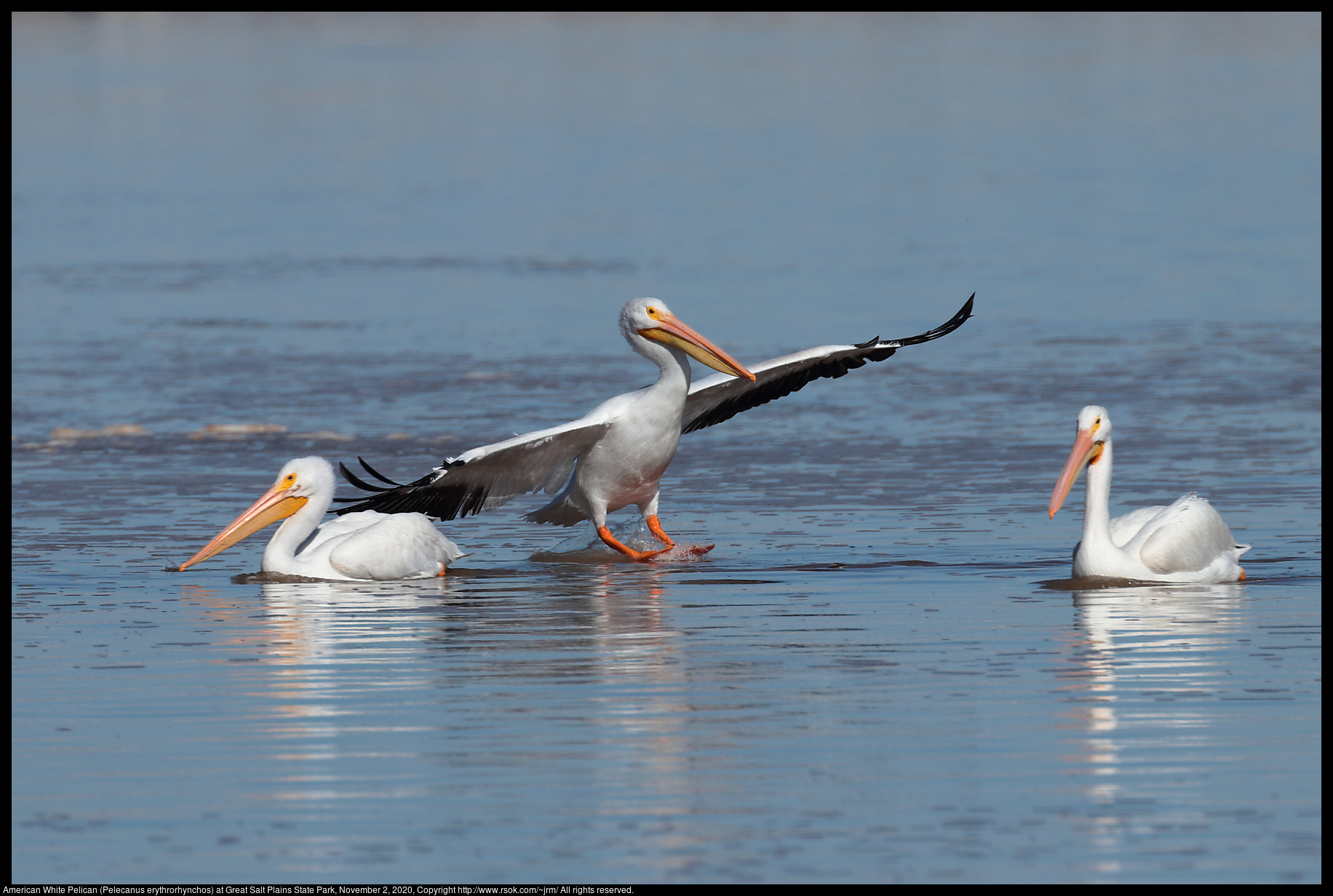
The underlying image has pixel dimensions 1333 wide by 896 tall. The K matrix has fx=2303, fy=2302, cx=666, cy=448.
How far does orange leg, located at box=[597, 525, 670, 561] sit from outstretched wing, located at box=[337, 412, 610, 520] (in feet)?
1.01

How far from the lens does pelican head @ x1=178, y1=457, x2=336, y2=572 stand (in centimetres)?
1043

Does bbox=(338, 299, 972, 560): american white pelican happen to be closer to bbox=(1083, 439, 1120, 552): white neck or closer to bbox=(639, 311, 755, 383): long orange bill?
bbox=(639, 311, 755, 383): long orange bill

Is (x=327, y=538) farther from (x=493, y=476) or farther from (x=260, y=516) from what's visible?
(x=493, y=476)

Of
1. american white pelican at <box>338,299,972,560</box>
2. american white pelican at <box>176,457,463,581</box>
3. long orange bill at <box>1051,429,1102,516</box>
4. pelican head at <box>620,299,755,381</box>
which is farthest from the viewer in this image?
pelican head at <box>620,299,755,381</box>

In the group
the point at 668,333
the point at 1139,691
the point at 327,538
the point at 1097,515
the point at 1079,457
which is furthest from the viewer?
the point at 668,333

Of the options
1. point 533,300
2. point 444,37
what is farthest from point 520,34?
point 533,300

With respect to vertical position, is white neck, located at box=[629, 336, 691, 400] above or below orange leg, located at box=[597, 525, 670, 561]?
above

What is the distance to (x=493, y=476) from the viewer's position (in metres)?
10.6

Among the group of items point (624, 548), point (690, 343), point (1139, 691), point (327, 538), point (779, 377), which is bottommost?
point (1139, 691)

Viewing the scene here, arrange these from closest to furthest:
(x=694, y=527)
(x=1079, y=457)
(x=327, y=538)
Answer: (x=1079, y=457) < (x=327, y=538) < (x=694, y=527)

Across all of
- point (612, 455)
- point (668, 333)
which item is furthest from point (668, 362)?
point (612, 455)

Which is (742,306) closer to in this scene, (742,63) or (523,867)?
(523,867)

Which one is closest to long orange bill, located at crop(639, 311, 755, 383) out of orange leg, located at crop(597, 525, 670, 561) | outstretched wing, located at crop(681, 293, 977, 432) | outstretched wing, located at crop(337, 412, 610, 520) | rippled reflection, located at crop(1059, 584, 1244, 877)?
outstretched wing, located at crop(681, 293, 977, 432)

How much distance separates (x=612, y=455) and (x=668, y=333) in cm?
64
